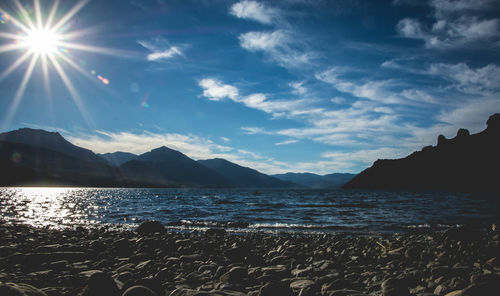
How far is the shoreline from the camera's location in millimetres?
4484

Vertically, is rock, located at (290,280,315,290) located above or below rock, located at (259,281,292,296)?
below

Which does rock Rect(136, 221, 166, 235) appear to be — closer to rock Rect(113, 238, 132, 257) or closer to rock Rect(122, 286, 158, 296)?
rock Rect(113, 238, 132, 257)

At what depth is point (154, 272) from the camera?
6.59 m

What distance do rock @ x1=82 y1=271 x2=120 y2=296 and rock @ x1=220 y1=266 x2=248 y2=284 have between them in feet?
7.44

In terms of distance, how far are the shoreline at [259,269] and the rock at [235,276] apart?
0.02 m

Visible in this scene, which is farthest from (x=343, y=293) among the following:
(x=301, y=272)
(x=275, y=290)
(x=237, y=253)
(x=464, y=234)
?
(x=464, y=234)

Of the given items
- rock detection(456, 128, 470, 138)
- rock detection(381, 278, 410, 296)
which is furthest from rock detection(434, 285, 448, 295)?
rock detection(456, 128, 470, 138)

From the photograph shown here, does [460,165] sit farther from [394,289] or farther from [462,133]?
[394,289]

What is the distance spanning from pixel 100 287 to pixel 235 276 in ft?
8.91

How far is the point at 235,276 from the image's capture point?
570 centimetres

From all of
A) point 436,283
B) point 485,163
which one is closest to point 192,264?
point 436,283

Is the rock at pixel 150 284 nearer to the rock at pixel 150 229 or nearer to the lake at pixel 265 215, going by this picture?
the rock at pixel 150 229

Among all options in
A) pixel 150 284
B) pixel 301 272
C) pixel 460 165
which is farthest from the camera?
pixel 460 165

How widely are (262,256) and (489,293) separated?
617cm
